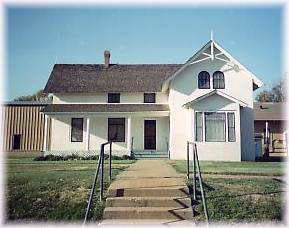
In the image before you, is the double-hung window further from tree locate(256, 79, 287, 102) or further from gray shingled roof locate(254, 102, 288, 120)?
tree locate(256, 79, 287, 102)

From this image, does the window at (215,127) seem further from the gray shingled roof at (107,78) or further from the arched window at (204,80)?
the gray shingled roof at (107,78)

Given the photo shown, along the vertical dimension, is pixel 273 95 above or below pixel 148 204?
above

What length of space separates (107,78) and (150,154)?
732 centimetres

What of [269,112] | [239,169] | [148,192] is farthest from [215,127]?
[269,112]

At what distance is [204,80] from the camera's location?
19.3 m

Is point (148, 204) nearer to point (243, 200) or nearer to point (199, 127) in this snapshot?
point (243, 200)

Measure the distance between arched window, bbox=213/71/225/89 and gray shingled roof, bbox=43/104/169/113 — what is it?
3.63 meters

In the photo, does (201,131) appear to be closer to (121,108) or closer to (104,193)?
(121,108)

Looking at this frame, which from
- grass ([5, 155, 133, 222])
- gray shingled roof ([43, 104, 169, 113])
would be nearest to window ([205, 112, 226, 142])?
gray shingled roof ([43, 104, 169, 113])

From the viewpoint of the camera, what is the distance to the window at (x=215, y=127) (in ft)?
57.1

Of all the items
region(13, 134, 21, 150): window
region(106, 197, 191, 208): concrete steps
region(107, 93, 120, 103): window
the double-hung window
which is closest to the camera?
region(106, 197, 191, 208): concrete steps

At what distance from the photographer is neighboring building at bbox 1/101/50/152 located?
955 inches

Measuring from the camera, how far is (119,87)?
74.2 ft

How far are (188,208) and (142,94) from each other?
652 inches
